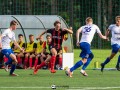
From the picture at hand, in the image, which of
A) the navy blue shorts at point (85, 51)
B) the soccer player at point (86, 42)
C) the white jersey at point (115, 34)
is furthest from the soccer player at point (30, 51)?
the navy blue shorts at point (85, 51)

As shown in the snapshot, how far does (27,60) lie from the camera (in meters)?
29.9

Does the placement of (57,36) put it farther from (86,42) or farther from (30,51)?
(30,51)

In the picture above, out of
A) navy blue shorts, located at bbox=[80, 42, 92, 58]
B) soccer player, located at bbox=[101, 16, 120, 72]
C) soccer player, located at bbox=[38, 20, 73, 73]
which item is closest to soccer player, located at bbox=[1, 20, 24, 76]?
soccer player, located at bbox=[38, 20, 73, 73]

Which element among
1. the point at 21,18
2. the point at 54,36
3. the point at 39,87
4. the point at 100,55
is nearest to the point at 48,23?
the point at 21,18

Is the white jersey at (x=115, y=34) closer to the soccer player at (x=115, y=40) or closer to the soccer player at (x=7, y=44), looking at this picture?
the soccer player at (x=115, y=40)

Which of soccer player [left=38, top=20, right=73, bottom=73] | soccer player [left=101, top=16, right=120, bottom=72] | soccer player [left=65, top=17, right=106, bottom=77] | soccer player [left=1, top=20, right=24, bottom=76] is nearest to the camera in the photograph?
soccer player [left=65, top=17, right=106, bottom=77]

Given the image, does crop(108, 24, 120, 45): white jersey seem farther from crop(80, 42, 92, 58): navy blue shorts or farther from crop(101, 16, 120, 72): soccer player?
crop(80, 42, 92, 58): navy blue shorts

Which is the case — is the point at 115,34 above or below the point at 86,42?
above

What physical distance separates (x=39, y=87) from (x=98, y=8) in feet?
63.5

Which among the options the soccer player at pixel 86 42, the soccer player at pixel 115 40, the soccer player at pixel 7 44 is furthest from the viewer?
the soccer player at pixel 115 40

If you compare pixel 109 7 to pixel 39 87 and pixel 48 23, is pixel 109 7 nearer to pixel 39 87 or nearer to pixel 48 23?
pixel 48 23

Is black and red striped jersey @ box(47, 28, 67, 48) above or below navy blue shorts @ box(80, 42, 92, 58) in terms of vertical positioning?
above

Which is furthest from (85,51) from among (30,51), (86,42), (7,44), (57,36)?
(30,51)

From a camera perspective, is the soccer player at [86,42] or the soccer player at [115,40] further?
the soccer player at [115,40]
